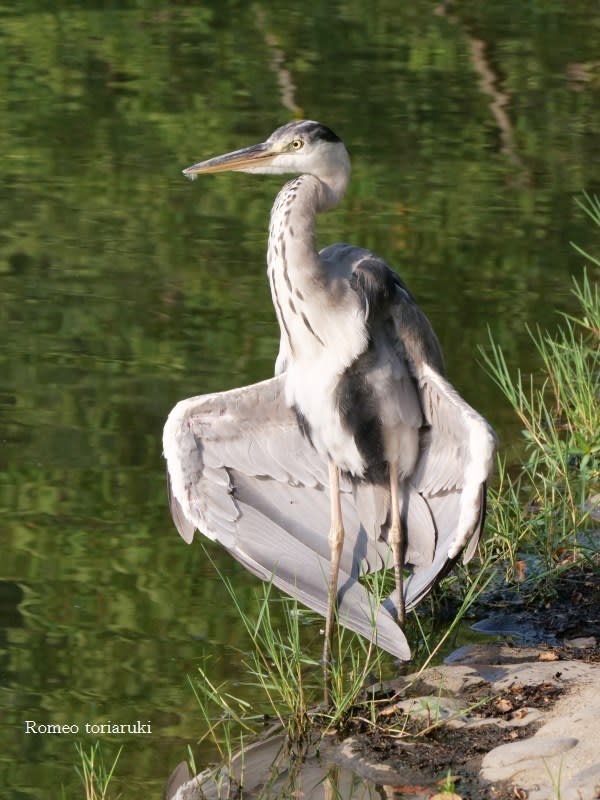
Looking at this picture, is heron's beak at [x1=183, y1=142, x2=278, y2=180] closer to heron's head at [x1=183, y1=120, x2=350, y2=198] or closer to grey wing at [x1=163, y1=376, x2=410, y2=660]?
heron's head at [x1=183, y1=120, x2=350, y2=198]

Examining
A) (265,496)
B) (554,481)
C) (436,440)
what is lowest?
(554,481)

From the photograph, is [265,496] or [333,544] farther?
[265,496]

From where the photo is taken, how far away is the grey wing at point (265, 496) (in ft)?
17.3

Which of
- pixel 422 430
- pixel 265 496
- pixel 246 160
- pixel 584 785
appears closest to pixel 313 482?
pixel 265 496

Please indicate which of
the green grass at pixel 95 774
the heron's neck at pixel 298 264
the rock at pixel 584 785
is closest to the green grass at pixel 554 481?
the heron's neck at pixel 298 264

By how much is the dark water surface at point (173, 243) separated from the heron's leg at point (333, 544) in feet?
1.27

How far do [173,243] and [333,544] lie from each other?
14.4ft

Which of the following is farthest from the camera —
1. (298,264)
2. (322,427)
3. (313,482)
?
(313,482)

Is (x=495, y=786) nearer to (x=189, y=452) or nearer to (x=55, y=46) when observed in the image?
(x=189, y=452)

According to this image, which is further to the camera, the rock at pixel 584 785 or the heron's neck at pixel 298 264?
the heron's neck at pixel 298 264

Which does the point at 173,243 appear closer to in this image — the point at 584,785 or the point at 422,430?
the point at 422,430

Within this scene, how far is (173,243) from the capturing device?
948 centimetres

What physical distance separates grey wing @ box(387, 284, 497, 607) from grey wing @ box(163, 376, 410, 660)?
253 millimetres

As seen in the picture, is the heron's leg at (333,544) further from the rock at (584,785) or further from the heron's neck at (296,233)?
the rock at (584,785)
